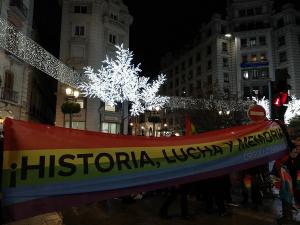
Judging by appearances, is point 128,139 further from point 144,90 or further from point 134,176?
point 144,90

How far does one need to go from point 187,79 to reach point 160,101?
141ft

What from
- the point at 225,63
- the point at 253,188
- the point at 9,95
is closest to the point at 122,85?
the point at 9,95

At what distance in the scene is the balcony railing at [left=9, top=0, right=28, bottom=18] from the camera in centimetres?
2244

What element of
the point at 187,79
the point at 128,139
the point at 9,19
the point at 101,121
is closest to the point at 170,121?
the point at 187,79

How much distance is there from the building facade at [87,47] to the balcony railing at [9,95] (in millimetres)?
11605

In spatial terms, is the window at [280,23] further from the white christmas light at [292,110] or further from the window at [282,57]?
the white christmas light at [292,110]

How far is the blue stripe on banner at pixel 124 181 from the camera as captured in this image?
12.1ft

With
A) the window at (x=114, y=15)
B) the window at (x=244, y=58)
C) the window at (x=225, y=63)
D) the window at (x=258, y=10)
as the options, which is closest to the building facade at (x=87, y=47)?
the window at (x=114, y=15)

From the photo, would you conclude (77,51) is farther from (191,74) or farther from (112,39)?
(191,74)

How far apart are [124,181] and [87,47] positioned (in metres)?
34.0

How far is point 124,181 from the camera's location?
172 inches

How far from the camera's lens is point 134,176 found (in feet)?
14.7

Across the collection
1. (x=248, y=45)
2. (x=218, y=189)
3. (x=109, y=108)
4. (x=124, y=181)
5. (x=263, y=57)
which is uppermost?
(x=248, y=45)

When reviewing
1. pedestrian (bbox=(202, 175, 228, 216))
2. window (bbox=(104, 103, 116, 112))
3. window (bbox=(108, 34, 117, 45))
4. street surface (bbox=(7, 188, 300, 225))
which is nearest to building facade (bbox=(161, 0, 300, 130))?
window (bbox=(108, 34, 117, 45))
